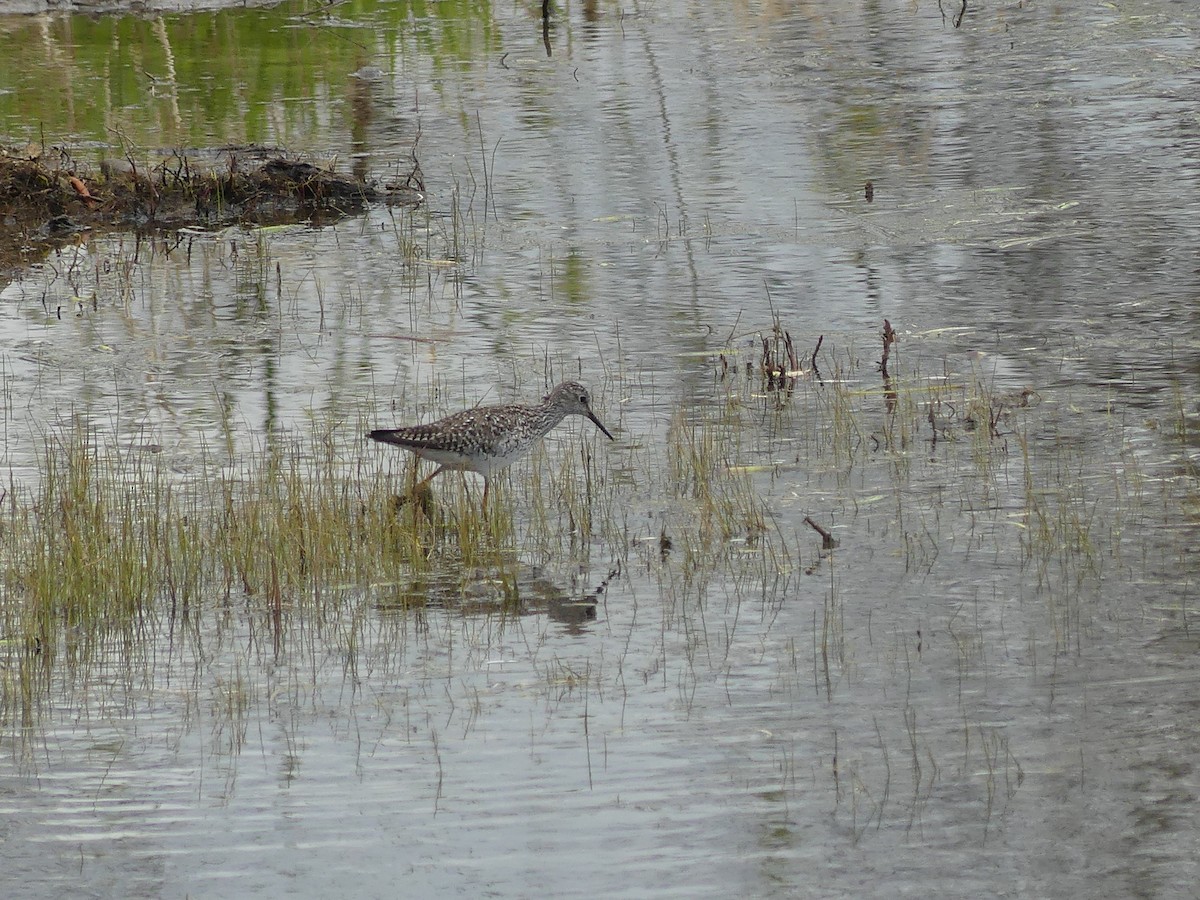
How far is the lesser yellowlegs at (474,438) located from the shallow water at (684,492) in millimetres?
255

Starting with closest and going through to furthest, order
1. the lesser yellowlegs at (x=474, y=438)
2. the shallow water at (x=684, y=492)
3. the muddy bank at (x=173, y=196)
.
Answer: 1. the shallow water at (x=684, y=492)
2. the lesser yellowlegs at (x=474, y=438)
3. the muddy bank at (x=173, y=196)

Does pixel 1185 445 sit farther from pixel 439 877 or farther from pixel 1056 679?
pixel 439 877

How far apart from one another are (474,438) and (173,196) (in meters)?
7.95

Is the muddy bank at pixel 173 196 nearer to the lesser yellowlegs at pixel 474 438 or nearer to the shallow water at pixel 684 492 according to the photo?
the shallow water at pixel 684 492

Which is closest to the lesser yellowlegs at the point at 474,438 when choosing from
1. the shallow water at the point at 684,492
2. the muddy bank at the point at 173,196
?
the shallow water at the point at 684,492

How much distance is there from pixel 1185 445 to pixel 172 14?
62.8 feet

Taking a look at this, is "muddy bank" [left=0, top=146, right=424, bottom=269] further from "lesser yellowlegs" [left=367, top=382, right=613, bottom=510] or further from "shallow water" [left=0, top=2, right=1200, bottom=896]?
"lesser yellowlegs" [left=367, top=382, right=613, bottom=510]

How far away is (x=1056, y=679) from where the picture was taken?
21.8 ft

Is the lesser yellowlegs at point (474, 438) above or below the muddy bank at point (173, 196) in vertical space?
above

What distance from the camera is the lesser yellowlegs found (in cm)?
875

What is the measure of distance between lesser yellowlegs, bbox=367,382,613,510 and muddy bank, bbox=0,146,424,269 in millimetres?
6970

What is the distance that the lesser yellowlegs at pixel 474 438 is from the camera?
8.75 m

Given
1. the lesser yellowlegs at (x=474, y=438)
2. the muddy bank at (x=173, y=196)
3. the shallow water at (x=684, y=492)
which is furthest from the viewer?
the muddy bank at (x=173, y=196)

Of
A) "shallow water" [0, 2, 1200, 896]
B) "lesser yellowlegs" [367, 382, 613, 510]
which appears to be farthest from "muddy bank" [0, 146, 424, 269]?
"lesser yellowlegs" [367, 382, 613, 510]
